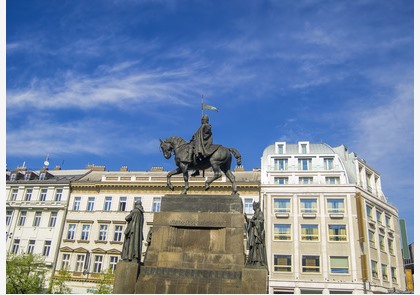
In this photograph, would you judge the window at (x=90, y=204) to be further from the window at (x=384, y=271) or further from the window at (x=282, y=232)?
the window at (x=384, y=271)

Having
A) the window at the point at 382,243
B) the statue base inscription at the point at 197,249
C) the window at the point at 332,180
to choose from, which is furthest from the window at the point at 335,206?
the statue base inscription at the point at 197,249

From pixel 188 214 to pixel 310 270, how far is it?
3344cm

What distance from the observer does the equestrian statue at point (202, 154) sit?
16.7m

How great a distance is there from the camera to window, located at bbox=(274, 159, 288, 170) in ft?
169

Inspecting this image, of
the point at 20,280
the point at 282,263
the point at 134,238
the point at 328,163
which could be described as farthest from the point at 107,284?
the point at 328,163

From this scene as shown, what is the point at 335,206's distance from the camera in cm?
4734

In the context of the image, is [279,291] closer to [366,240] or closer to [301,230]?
Answer: [301,230]

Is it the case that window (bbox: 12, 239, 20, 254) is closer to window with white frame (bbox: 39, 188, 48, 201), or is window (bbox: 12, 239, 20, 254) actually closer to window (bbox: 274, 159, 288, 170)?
window with white frame (bbox: 39, 188, 48, 201)

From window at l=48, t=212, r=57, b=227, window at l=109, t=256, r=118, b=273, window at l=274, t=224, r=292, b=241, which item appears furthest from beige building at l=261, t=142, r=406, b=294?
window at l=48, t=212, r=57, b=227

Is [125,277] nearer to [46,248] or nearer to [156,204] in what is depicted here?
[156,204]

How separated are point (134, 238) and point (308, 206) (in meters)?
36.7

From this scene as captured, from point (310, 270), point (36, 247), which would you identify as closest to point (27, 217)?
point (36, 247)

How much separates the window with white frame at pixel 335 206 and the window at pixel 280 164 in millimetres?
7262

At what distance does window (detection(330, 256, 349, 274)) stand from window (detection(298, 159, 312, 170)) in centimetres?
1188
